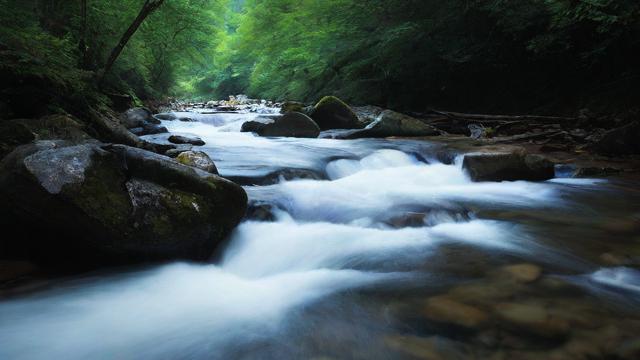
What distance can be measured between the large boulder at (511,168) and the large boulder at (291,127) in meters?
4.79

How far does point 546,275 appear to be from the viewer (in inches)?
107

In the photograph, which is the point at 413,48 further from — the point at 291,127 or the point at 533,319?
the point at 533,319

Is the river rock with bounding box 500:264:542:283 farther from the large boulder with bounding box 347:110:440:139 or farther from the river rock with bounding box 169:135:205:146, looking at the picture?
the large boulder with bounding box 347:110:440:139

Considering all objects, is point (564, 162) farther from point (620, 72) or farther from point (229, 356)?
point (229, 356)

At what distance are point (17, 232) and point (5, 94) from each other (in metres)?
2.96

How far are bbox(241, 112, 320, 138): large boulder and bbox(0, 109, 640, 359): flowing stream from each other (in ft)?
16.3

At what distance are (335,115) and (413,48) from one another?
2.80m

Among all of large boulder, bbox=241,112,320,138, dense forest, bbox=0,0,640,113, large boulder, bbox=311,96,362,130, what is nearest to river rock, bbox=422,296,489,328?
dense forest, bbox=0,0,640,113

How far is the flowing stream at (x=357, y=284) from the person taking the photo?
2129 millimetres

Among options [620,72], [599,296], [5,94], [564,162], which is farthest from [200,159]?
[620,72]

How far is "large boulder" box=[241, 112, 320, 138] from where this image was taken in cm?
995

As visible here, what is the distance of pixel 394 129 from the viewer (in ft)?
32.2

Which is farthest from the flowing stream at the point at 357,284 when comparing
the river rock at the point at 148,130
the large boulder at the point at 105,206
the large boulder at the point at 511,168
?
the river rock at the point at 148,130

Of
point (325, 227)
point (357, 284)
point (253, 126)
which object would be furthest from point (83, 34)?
point (357, 284)
